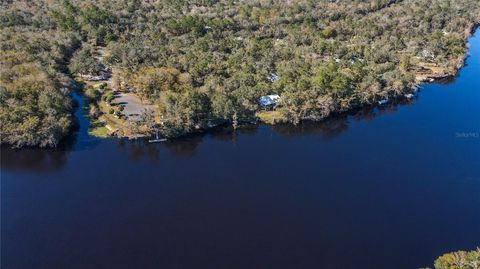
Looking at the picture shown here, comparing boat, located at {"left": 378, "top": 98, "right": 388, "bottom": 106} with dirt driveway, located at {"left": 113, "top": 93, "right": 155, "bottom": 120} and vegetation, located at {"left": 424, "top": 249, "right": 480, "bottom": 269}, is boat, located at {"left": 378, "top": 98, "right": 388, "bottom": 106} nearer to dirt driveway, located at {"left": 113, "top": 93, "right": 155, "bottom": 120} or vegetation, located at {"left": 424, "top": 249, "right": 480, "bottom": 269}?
dirt driveway, located at {"left": 113, "top": 93, "right": 155, "bottom": 120}

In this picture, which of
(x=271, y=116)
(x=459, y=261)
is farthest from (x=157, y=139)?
(x=459, y=261)

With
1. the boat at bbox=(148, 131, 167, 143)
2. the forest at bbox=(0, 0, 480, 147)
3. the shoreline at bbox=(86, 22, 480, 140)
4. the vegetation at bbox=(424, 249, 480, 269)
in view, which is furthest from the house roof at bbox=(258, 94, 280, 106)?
the vegetation at bbox=(424, 249, 480, 269)

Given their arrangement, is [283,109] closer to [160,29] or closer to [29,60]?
[29,60]

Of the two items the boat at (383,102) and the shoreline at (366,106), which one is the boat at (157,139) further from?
the boat at (383,102)

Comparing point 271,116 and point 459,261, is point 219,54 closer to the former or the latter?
point 271,116

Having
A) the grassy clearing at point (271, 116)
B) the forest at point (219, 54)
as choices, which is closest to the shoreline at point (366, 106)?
the grassy clearing at point (271, 116)

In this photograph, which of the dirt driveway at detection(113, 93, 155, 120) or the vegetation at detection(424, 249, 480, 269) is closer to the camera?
the vegetation at detection(424, 249, 480, 269)
